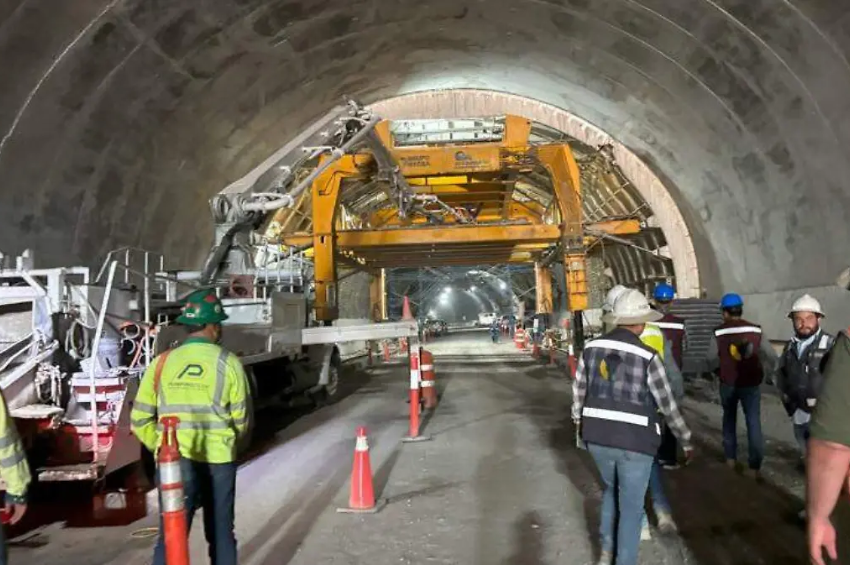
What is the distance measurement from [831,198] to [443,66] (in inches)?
311

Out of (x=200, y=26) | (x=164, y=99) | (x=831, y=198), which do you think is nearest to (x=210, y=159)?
(x=164, y=99)

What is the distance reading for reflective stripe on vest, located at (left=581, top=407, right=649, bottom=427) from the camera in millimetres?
3830

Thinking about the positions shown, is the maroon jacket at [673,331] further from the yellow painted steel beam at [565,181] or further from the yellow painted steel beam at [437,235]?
the yellow painted steel beam at [437,235]

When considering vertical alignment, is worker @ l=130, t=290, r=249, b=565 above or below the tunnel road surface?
above

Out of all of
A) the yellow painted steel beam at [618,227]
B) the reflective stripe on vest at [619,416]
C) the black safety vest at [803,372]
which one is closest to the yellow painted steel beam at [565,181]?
the yellow painted steel beam at [618,227]

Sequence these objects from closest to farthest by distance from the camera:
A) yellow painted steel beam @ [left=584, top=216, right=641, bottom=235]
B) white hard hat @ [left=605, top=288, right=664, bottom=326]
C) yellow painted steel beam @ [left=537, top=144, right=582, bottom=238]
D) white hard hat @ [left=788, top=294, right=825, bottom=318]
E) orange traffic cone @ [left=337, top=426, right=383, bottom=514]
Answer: white hard hat @ [left=605, top=288, right=664, bottom=326]
white hard hat @ [left=788, top=294, right=825, bottom=318]
orange traffic cone @ [left=337, top=426, right=383, bottom=514]
yellow painted steel beam @ [left=537, top=144, right=582, bottom=238]
yellow painted steel beam @ [left=584, top=216, right=641, bottom=235]

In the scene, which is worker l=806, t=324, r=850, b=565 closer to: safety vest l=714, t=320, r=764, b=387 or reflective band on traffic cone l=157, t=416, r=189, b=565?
reflective band on traffic cone l=157, t=416, r=189, b=565

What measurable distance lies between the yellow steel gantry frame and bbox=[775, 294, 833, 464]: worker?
10.3m

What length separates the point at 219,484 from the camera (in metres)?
3.77

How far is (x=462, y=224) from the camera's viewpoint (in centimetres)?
1828

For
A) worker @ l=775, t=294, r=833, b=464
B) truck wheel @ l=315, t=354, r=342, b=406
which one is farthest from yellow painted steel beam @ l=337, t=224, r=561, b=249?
worker @ l=775, t=294, r=833, b=464

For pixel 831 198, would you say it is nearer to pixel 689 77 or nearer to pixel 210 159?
pixel 689 77

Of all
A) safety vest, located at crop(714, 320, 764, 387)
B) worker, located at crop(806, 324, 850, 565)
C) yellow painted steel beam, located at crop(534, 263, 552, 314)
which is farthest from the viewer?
yellow painted steel beam, located at crop(534, 263, 552, 314)

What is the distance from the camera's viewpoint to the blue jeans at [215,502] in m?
3.74
